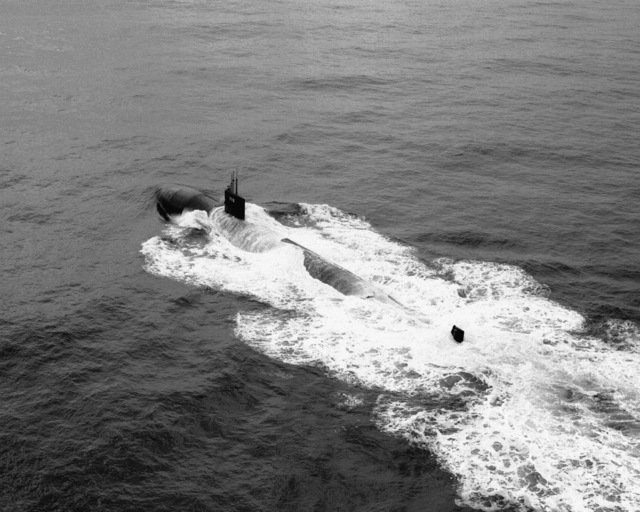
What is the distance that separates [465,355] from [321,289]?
10.7 m

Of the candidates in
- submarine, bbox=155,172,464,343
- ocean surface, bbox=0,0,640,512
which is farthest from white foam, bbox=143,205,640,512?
submarine, bbox=155,172,464,343

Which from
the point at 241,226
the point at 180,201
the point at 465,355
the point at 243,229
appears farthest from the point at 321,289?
the point at 180,201

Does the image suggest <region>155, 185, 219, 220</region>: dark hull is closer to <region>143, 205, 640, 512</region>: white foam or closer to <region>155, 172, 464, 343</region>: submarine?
<region>155, 172, 464, 343</region>: submarine

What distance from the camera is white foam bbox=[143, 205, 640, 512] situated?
31.5m

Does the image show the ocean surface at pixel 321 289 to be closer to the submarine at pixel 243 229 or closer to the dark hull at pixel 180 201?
the submarine at pixel 243 229

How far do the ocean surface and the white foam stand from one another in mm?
143

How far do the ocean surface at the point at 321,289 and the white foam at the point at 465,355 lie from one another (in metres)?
0.14

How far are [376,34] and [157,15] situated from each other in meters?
36.4

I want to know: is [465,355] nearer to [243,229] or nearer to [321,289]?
[321,289]

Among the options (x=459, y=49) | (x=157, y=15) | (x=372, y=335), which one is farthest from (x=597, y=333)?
(x=157, y=15)

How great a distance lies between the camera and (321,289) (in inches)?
1796

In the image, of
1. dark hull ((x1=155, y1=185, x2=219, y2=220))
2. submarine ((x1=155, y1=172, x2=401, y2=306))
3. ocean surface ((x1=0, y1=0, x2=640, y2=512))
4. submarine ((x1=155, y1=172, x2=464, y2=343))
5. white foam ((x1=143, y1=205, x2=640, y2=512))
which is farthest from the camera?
dark hull ((x1=155, y1=185, x2=219, y2=220))

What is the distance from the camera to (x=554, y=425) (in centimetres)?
3375

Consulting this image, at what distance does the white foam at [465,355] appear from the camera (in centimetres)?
3150
